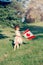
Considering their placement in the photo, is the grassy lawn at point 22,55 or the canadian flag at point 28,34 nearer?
the grassy lawn at point 22,55

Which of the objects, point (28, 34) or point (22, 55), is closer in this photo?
point (22, 55)

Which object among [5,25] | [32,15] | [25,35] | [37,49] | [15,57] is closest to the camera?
[15,57]

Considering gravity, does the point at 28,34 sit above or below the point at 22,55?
below

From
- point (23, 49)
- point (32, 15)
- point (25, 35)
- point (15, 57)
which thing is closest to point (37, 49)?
point (23, 49)

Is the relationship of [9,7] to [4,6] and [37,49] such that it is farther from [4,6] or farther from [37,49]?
[37,49]

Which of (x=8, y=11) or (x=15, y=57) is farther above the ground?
(x=15, y=57)

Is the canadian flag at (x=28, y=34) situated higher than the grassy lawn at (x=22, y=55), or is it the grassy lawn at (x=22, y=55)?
the grassy lawn at (x=22, y=55)

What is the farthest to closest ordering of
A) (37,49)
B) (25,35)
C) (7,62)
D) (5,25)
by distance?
(5,25) < (25,35) < (37,49) < (7,62)

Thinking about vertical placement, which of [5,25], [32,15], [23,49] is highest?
[23,49]

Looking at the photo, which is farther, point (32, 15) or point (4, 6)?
point (32, 15)

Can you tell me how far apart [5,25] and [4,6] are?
2.11 m

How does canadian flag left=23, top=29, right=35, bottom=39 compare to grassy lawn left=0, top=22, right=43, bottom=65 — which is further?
canadian flag left=23, top=29, right=35, bottom=39

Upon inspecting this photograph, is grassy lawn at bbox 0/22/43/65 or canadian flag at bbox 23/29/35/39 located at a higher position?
grassy lawn at bbox 0/22/43/65

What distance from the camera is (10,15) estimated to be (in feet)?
86.6
